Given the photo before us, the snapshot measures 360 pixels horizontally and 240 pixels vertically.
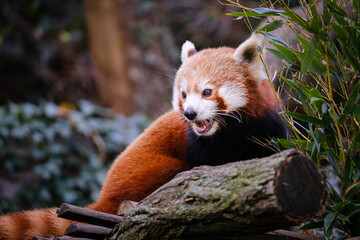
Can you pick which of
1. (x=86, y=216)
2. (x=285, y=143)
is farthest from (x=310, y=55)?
(x=86, y=216)

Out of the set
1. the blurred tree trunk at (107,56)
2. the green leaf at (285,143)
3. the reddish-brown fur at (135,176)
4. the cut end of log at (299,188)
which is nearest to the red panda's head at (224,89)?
the reddish-brown fur at (135,176)

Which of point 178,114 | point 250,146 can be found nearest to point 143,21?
point 178,114

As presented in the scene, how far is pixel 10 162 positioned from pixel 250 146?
321 centimetres

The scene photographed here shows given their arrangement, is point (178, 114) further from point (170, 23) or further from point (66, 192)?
point (170, 23)

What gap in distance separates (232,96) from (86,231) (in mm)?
1130

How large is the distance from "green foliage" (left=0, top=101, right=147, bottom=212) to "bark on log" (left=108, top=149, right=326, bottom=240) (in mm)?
3104

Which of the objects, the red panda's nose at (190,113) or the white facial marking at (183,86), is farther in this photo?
the white facial marking at (183,86)

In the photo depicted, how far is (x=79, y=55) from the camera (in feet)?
23.0

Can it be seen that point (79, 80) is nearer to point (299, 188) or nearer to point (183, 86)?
point (183, 86)

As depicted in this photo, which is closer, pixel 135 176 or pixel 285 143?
pixel 285 143

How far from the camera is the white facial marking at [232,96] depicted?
7.66 ft

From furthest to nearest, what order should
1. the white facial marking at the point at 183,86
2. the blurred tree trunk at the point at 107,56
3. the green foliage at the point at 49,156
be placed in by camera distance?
the blurred tree trunk at the point at 107,56 < the green foliage at the point at 49,156 < the white facial marking at the point at 183,86

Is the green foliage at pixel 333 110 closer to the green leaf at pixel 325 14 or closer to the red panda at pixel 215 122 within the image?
the green leaf at pixel 325 14

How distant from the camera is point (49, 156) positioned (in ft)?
15.1
